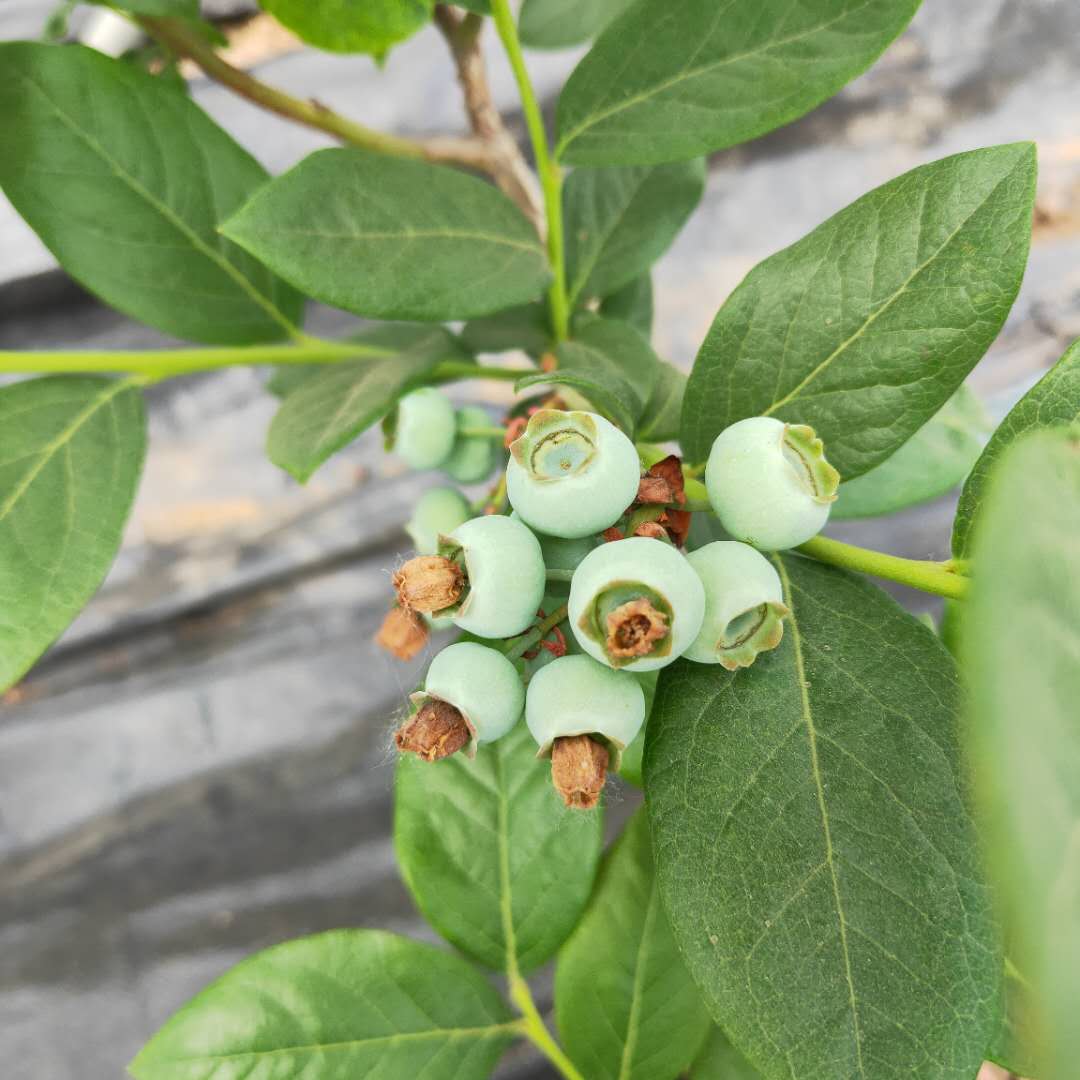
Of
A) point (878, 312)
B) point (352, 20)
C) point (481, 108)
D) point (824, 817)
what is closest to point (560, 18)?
point (481, 108)

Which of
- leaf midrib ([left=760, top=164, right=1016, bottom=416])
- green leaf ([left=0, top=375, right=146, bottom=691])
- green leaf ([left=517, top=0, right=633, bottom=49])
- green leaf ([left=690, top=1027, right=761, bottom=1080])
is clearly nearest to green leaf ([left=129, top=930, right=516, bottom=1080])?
green leaf ([left=690, top=1027, right=761, bottom=1080])

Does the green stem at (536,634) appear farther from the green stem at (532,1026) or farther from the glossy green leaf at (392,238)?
the green stem at (532,1026)

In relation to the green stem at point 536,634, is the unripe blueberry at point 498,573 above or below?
above

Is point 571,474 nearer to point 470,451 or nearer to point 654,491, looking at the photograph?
point 654,491

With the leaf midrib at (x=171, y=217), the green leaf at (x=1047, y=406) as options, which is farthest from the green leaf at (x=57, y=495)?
the green leaf at (x=1047, y=406)

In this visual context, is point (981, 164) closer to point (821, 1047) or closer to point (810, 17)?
point (810, 17)

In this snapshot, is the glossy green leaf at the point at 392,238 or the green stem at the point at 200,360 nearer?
the glossy green leaf at the point at 392,238
